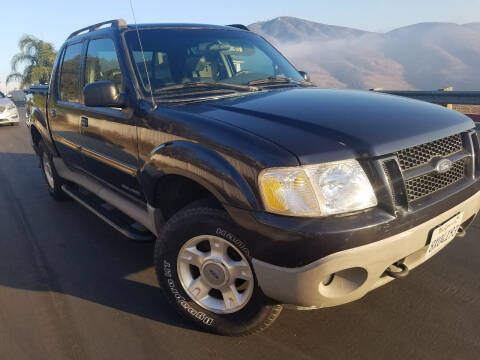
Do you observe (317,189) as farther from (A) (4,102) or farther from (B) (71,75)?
(A) (4,102)

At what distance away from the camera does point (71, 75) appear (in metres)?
3.80

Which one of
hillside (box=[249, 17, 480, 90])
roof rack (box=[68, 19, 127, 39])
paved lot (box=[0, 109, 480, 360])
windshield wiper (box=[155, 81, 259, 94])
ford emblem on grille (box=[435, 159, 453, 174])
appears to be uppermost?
roof rack (box=[68, 19, 127, 39])

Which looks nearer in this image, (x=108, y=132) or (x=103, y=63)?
(x=108, y=132)

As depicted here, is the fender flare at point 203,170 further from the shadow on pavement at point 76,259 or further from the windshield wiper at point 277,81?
the windshield wiper at point 277,81

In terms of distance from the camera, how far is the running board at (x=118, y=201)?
2643mm

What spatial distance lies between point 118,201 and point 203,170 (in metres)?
1.35

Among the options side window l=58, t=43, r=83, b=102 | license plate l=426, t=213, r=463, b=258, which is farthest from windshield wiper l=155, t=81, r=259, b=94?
license plate l=426, t=213, r=463, b=258

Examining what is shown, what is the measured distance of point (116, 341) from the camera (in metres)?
2.26

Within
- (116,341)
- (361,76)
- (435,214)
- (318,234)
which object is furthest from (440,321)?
(361,76)

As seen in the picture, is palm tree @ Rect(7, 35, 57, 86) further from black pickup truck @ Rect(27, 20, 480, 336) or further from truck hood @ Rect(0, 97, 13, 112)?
black pickup truck @ Rect(27, 20, 480, 336)

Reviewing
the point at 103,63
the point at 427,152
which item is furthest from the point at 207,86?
the point at 427,152

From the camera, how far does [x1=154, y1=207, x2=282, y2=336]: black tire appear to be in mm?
2006

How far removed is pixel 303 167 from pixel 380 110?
0.83m

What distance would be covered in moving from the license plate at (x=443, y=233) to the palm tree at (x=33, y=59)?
27268mm
